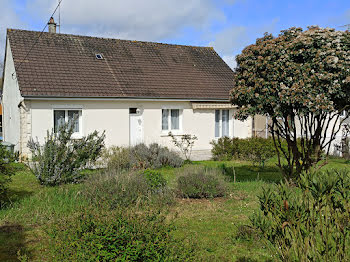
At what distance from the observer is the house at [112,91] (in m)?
16.2

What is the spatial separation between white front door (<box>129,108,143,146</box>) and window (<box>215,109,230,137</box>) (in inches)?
181

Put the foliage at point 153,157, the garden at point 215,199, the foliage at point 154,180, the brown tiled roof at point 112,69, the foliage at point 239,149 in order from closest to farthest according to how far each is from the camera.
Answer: the garden at point 215,199 → the foliage at point 154,180 → the foliage at point 153,157 → the foliage at point 239,149 → the brown tiled roof at point 112,69

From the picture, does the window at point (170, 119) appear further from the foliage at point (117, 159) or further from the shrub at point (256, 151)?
the foliage at point (117, 159)

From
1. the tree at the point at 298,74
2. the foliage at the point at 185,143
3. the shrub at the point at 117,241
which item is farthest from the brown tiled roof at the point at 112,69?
the shrub at the point at 117,241

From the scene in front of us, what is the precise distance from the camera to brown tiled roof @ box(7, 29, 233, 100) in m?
16.8

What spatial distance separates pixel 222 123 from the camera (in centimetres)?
2086

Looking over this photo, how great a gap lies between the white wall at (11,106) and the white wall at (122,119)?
1391mm

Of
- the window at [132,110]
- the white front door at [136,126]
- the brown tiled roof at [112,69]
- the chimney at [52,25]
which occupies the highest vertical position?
the chimney at [52,25]

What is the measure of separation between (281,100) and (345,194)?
4.80m

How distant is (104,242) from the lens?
3727mm

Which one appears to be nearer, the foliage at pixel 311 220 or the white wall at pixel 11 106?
the foliage at pixel 311 220

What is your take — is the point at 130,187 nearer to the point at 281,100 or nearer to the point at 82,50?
the point at 281,100

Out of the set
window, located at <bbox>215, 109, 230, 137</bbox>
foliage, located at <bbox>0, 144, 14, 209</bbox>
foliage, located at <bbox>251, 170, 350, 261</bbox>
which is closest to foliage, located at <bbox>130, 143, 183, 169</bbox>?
foliage, located at <bbox>0, 144, 14, 209</bbox>

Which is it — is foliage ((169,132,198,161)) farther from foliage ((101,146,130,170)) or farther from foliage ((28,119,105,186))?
foliage ((28,119,105,186))
